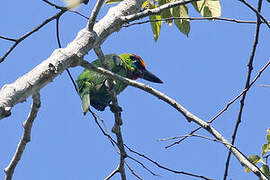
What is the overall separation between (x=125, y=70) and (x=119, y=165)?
2.20m

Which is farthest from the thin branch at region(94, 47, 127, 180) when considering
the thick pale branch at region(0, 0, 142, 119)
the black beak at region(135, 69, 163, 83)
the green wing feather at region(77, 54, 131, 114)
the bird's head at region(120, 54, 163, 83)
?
the black beak at region(135, 69, 163, 83)

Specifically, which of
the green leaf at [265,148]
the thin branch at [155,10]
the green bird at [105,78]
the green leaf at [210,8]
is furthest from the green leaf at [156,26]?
the green bird at [105,78]

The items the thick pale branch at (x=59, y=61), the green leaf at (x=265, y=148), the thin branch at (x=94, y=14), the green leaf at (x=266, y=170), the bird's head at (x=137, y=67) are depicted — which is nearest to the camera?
the thick pale branch at (x=59, y=61)

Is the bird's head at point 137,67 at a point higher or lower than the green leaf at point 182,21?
higher

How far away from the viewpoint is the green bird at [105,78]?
13.7 ft

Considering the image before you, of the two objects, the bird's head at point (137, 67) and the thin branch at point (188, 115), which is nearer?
the thin branch at point (188, 115)

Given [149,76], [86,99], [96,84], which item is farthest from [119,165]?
[149,76]

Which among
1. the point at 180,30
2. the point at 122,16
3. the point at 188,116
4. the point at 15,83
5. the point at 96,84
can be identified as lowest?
the point at 15,83

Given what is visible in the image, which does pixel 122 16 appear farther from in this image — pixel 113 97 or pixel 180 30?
pixel 113 97

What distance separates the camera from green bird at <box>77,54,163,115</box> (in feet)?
13.7

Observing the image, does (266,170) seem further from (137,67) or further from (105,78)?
(137,67)

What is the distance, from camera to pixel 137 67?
16.0ft

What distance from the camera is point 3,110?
1.51 m

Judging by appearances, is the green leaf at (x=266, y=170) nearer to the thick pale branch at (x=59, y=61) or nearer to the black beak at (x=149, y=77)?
the thick pale branch at (x=59, y=61)
